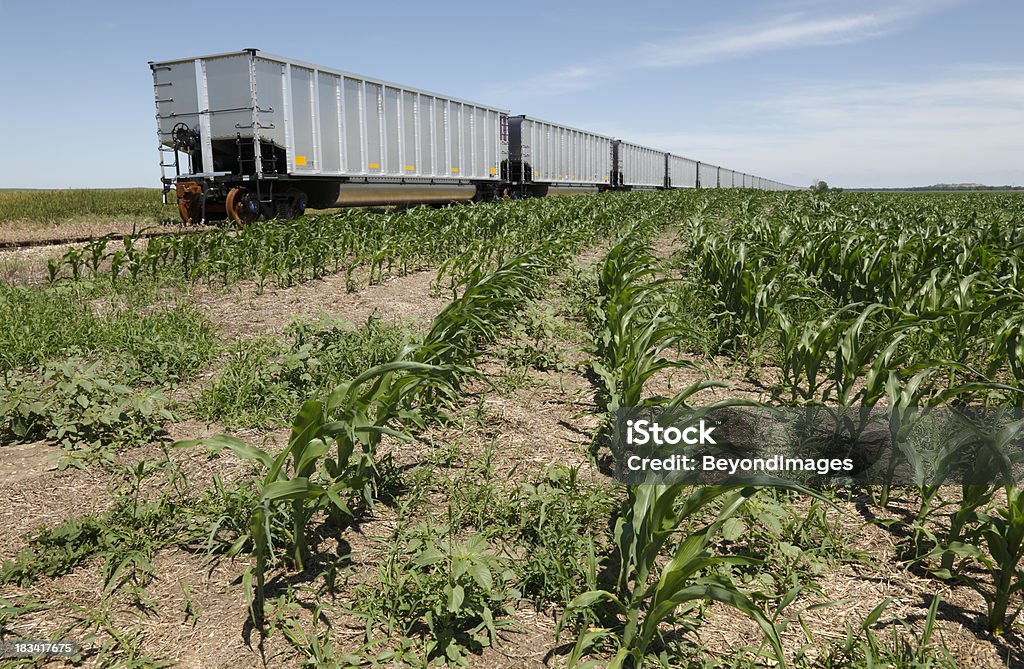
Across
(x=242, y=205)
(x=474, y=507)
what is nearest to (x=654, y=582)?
(x=474, y=507)

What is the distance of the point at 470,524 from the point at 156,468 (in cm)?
154

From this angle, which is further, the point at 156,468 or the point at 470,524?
the point at 156,468

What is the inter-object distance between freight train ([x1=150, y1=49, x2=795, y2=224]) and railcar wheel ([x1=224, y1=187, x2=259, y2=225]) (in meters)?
0.02

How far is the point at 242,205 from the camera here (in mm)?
13398

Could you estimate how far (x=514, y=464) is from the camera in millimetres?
3312

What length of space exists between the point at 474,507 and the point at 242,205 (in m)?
12.4

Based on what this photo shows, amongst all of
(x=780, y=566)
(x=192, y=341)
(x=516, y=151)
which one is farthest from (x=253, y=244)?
(x=516, y=151)

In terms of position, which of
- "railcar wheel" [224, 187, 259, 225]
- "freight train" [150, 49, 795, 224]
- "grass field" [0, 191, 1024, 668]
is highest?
"freight train" [150, 49, 795, 224]

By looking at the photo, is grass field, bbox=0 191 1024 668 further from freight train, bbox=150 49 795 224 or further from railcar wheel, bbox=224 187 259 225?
freight train, bbox=150 49 795 224

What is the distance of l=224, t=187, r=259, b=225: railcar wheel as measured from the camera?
13.0 m

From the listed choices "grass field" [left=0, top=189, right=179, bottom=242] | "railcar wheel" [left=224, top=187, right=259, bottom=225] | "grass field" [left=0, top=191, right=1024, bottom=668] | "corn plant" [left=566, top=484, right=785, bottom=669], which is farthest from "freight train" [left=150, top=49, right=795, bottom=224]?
"corn plant" [left=566, top=484, right=785, bottom=669]

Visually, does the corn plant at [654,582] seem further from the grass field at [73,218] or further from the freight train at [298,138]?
the grass field at [73,218]

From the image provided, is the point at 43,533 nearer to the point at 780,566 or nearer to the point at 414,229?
the point at 780,566

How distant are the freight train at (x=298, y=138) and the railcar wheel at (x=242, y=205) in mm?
21
